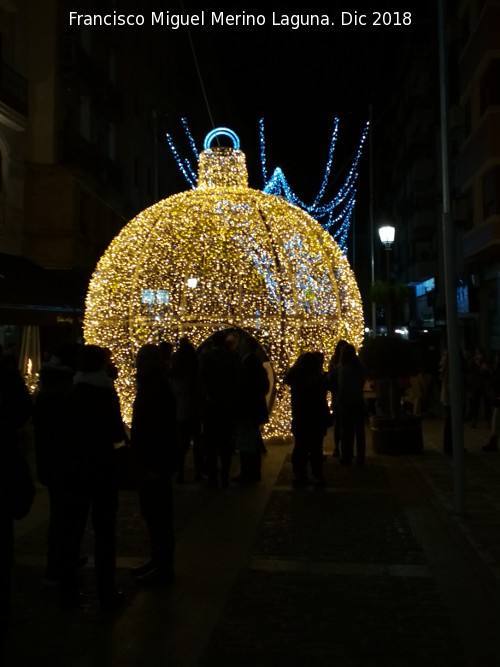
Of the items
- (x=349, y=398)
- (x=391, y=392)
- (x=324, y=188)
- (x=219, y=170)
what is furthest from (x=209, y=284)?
(x=324, y=188)

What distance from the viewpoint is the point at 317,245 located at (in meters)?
12.5

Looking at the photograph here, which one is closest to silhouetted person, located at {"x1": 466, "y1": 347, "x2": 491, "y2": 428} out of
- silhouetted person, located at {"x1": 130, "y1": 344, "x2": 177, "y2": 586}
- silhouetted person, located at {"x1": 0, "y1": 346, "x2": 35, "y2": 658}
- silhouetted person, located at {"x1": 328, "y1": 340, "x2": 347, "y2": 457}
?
silhouetted person, located at {"x1": 328, "y1": 340, "x2": 347, "y2": 457}

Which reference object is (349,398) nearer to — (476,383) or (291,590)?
(291,590)

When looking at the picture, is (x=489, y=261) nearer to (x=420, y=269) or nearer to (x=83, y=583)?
(x=420, y=269)

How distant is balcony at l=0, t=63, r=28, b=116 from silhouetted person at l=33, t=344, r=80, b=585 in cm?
1847

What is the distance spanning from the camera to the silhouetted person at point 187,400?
9.82 metres

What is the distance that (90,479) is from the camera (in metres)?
5.10

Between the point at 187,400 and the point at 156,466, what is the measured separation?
4.34m

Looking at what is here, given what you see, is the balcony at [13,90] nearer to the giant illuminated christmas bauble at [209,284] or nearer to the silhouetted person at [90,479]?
the giant illuminated christmas bauble at [209,284]

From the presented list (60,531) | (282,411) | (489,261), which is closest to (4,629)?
(60,531)

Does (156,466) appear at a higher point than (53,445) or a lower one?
lower

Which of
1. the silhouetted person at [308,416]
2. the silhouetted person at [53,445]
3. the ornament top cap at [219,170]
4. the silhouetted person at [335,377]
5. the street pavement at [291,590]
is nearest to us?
the street pavement at [291,590]

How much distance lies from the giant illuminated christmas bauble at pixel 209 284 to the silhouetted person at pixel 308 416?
7.62ft

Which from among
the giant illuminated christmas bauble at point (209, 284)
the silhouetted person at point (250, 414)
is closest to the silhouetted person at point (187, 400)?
the silhouetted person at point (250, 414)
